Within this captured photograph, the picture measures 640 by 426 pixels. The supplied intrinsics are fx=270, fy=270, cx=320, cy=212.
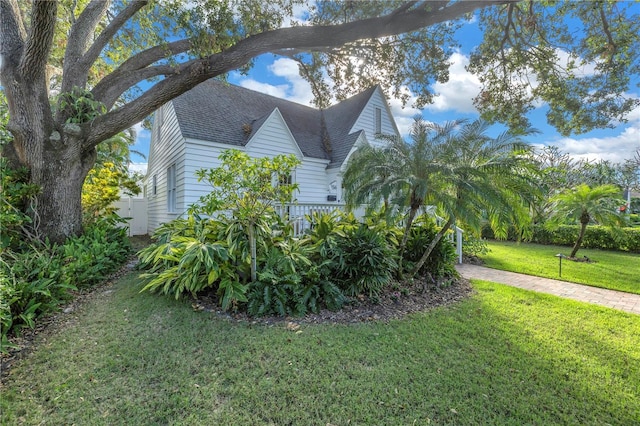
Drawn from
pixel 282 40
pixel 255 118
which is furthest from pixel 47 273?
pixel 255 118

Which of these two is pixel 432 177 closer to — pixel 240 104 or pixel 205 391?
pixel 205 391

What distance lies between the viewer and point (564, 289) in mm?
5797

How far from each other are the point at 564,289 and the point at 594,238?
8.51 m

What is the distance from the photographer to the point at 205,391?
2.43 meters

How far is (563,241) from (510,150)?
35.2 ft

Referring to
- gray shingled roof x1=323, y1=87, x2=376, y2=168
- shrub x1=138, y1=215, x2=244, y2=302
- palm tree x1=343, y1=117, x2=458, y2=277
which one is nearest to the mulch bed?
shrub x1=138, y1=215, x2=244, y2=302

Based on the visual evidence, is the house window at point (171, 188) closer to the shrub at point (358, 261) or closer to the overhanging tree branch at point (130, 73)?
the overhanging tree branch at point (130, 73)

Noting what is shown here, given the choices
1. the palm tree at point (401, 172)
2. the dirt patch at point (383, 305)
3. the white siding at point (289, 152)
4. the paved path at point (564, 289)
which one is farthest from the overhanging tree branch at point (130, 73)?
the paved path at point (564, 289)

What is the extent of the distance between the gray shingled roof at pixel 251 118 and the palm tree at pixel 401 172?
18.0 feet

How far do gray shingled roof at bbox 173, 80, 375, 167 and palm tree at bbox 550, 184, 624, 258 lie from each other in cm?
768

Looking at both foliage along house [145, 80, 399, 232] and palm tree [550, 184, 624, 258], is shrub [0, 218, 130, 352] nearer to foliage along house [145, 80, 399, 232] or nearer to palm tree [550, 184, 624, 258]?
foliage along house [145, 80, 399, 232]

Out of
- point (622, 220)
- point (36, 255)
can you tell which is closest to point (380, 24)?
point (36, 255)

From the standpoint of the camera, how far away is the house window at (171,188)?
9.49m

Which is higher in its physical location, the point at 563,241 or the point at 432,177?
the point at 432,177
